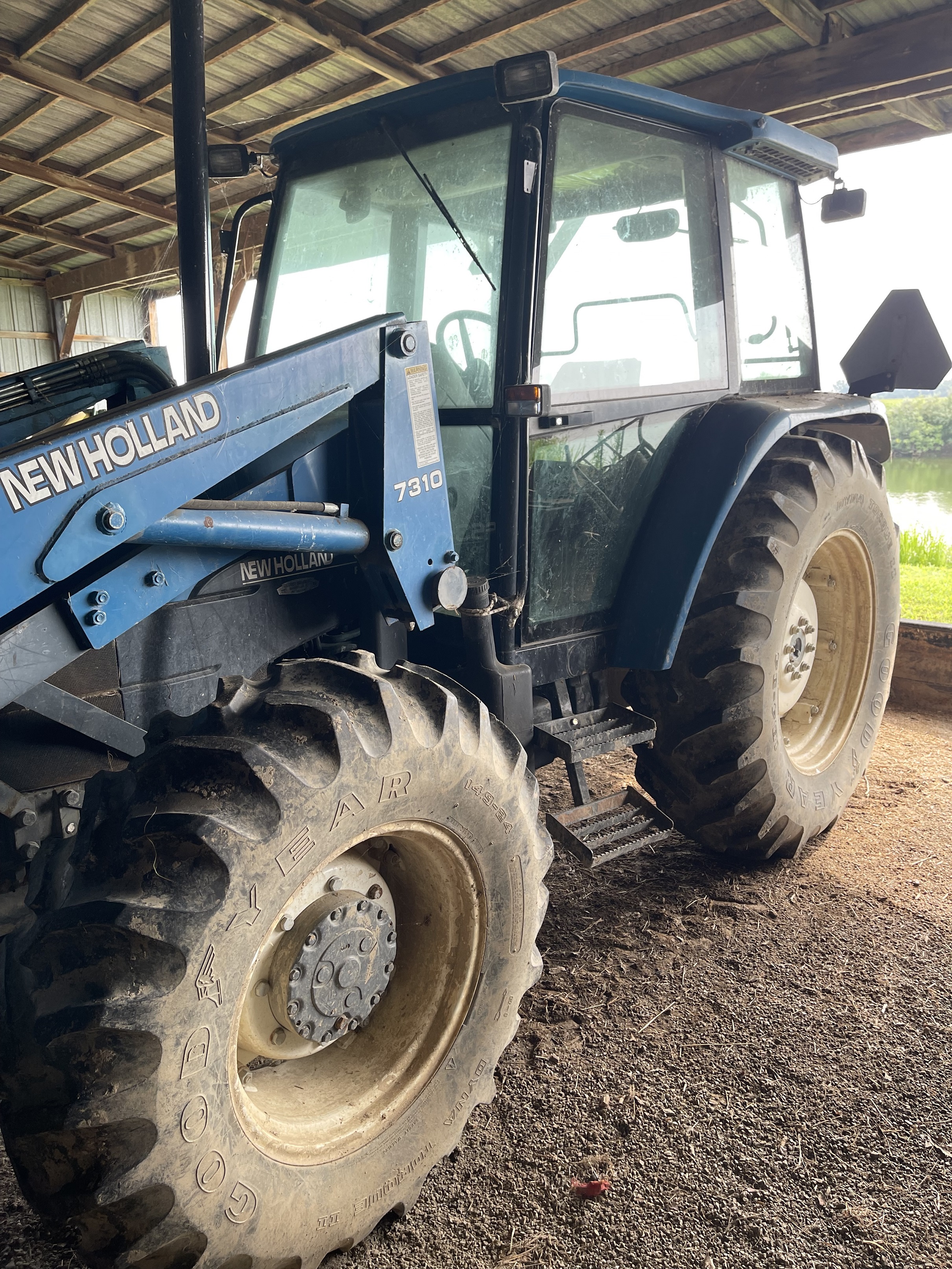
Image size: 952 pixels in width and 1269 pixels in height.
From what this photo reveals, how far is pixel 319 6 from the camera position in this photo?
5.04 m

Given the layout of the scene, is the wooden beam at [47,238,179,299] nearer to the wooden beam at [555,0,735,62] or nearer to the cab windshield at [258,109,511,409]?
the wooden beam at [555,0,735,62]

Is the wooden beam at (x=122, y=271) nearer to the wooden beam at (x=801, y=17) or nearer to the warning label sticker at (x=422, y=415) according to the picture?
the wooden beam at (x=801, y=17)

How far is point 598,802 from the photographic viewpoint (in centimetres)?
279

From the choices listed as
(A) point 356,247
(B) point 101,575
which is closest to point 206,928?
(B) point 101,575

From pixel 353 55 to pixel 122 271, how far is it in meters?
7.36

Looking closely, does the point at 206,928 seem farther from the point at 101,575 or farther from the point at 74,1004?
the point at 101,575

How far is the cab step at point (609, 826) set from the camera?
2586 mm

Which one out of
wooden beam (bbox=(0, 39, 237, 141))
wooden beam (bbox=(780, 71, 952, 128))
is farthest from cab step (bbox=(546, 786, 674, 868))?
wooden beam (bbox=(0, 39, 237, 141))

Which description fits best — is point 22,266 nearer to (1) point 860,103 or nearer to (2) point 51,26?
(2) point 51,26

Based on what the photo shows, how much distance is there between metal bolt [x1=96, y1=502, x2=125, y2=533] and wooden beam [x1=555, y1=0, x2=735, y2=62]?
393 cm

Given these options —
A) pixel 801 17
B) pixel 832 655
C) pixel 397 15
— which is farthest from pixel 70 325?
pixel 832 655

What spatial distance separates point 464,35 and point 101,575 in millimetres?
4679

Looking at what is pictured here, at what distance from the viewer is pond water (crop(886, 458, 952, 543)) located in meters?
9.47

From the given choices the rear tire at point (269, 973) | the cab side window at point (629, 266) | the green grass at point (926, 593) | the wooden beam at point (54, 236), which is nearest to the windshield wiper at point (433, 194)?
the cab side window at point (629, 266)
